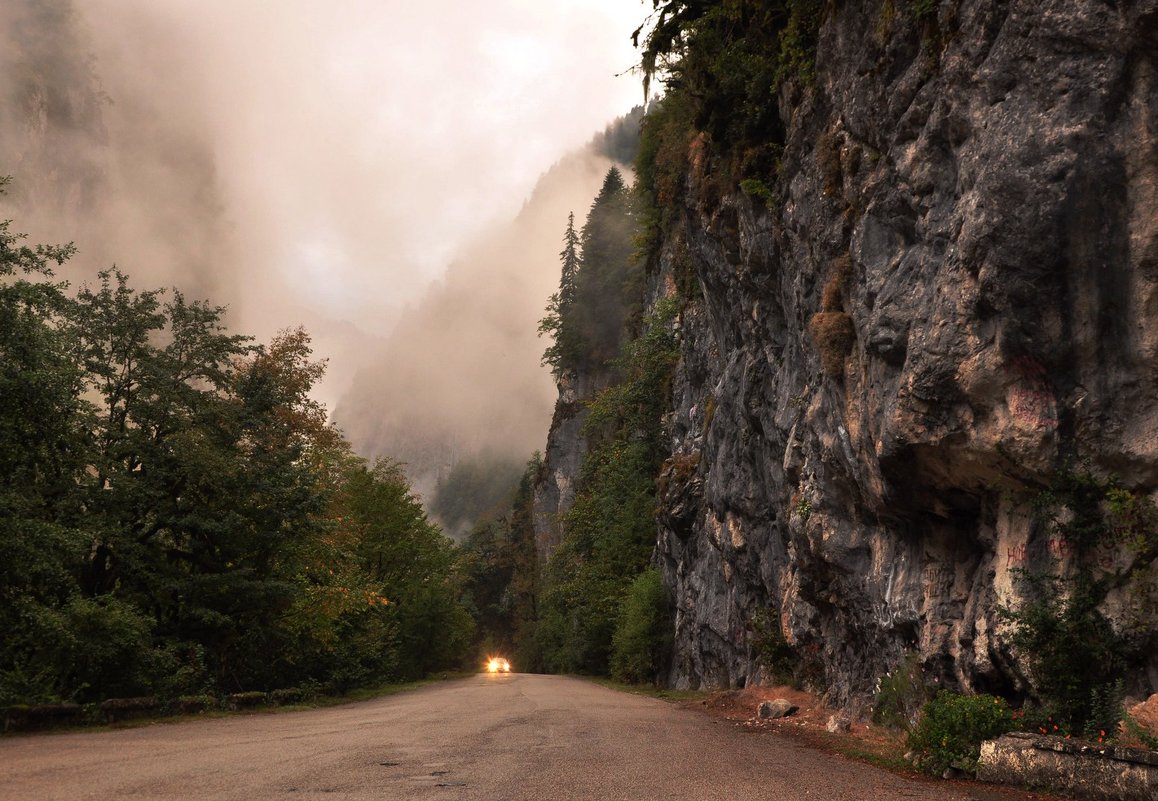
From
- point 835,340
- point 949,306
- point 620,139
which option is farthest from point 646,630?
point 620,139

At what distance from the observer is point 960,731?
8.27m

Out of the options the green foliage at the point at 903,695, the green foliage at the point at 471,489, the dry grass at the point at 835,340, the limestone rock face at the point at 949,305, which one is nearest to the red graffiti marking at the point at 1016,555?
the limestone rock face at the point at 949,305

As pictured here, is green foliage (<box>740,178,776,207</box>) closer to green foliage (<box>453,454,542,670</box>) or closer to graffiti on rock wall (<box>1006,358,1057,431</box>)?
graffiti on rock wall (<box>1006,358,1057,431</box>)

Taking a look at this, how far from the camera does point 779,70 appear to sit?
16266mm

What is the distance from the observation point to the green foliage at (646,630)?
1228 inches

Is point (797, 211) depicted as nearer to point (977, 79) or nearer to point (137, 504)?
point (977, 79)

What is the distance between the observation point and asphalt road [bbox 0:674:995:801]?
6617 millimetres

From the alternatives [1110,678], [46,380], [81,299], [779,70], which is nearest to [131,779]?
[46,380]

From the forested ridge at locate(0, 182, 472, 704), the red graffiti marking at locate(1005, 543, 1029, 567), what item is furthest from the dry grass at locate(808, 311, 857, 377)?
the forested ridge at locate(0, 182, 472, 704)

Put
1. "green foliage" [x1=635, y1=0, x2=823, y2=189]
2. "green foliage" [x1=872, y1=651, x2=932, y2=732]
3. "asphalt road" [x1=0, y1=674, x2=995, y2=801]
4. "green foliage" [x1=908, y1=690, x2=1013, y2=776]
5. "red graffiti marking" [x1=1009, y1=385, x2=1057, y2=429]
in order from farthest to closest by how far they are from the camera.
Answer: "green foliage" [x1=635, y1=0, x2=823, y2=189] → "green foliage" [x1=872, y1=651, x2=932, y2=732] → "red graffiti marking" [x1=1009, y1=385, x2=1057, y2=429] → "green foliage" [x1=908, y1=690, x2=1013, y2=776] → "asphalt road" [x1=0, y1=674, x2=995, y2=801]

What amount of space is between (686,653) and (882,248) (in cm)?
2072

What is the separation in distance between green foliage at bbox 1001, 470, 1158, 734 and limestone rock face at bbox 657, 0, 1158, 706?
10.0 inches

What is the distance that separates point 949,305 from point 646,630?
23895 mm

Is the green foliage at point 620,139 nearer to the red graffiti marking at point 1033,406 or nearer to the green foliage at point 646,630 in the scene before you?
the green foliage at point 646,630
